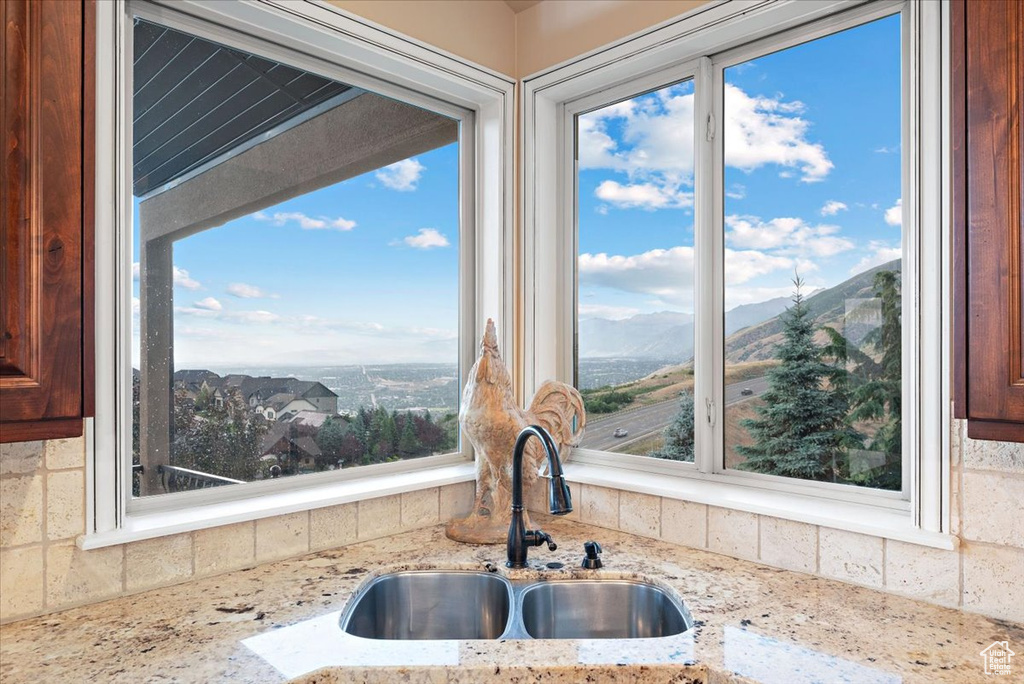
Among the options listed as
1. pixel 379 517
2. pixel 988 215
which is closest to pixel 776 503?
pixel 988 215

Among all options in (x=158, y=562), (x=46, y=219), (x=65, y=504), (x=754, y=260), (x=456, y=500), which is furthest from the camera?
(x=456, y=500)

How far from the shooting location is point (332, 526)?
1.72 m

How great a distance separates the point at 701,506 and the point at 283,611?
3.46 ft

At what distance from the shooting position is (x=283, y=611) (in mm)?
1316

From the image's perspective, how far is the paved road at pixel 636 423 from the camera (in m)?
1.85

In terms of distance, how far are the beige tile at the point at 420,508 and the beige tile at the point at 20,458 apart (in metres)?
0.89

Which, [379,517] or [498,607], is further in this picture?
[379,517]

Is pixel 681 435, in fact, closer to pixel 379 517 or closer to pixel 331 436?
pixel 379 517

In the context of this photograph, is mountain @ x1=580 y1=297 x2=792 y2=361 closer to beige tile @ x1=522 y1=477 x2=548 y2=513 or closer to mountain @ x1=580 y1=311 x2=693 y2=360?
mountain @ x1=580 y1=311 x2=693 y2=360

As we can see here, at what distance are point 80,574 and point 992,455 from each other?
1.88m

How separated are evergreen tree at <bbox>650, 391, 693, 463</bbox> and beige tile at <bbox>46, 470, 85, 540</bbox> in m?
1.52

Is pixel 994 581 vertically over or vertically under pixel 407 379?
under

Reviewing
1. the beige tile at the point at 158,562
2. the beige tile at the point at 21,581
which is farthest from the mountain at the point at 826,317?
the beige tile at the point at 21,581

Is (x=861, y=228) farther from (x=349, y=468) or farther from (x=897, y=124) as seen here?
(x=349, y=468)
